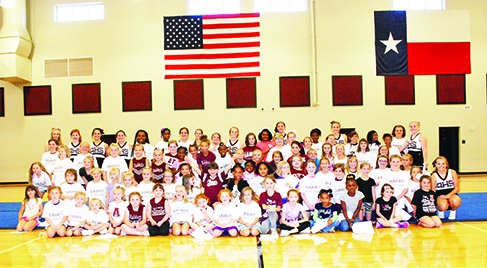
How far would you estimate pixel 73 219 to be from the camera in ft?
24.4

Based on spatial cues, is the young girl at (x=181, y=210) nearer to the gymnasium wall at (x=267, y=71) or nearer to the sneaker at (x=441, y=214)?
the sneaker at (x=441, y=214)

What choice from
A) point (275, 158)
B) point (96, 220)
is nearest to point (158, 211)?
point (96, 220)

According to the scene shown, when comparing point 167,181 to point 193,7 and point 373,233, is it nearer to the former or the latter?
point 373,233

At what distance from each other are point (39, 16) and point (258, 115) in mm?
9695

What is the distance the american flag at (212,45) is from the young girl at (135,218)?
26.6 ft

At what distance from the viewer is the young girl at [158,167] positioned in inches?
327

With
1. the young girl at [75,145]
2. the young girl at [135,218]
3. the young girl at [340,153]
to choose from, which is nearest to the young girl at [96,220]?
the young girl at [135,218]

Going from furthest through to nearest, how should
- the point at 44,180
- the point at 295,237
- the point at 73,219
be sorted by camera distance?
the point at 44,180 < the point at 73,219 < the point at 295,237

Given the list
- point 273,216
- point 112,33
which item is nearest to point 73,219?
point 273,216

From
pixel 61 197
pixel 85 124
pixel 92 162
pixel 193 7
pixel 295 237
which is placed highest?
pixel 193 7

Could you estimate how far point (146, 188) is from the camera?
7.72 metres

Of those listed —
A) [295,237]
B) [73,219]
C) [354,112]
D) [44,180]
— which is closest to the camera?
[295,237]

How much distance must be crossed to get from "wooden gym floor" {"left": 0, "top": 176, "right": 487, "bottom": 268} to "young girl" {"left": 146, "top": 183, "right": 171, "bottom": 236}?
285 millimetres

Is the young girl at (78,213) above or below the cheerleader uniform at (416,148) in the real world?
below
